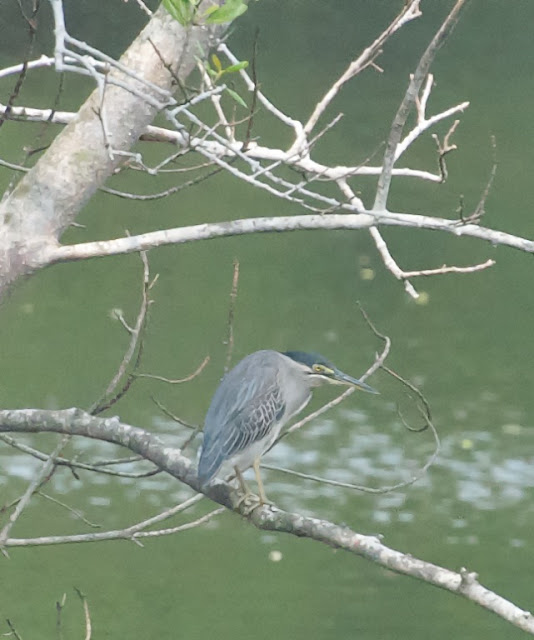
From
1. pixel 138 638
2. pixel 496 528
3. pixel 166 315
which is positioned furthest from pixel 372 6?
pixel 138 638

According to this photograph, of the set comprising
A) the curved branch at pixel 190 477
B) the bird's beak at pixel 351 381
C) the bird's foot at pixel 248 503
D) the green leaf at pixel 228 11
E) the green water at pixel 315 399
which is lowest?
the curved branch at pixel 190 477

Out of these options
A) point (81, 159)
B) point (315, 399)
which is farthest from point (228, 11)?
point (315, 399)

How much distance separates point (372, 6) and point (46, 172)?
13.3 m

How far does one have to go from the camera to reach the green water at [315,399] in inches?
229

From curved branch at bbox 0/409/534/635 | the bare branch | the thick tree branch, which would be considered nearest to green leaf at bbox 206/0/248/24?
the thick tree branch

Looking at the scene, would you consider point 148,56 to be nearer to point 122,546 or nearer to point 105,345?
point 122,546

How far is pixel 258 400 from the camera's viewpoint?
310 cm

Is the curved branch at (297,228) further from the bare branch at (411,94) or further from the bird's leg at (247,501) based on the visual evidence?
the bird's leg at (247,501)

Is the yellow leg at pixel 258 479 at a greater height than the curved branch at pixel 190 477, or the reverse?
the yellow leg at pixel 258 479

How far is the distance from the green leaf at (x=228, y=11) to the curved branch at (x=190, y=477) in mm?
758

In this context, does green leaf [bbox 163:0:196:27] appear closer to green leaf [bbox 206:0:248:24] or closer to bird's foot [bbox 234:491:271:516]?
green leaf [bbox 206:0:248:24]

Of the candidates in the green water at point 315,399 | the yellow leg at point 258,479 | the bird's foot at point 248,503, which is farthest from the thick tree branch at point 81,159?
the green water at point 315,399

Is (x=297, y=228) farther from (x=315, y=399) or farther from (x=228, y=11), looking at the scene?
(x=315, y=399)

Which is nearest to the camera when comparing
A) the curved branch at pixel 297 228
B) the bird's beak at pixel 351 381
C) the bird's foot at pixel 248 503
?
the curved branch at pixel 297 228
